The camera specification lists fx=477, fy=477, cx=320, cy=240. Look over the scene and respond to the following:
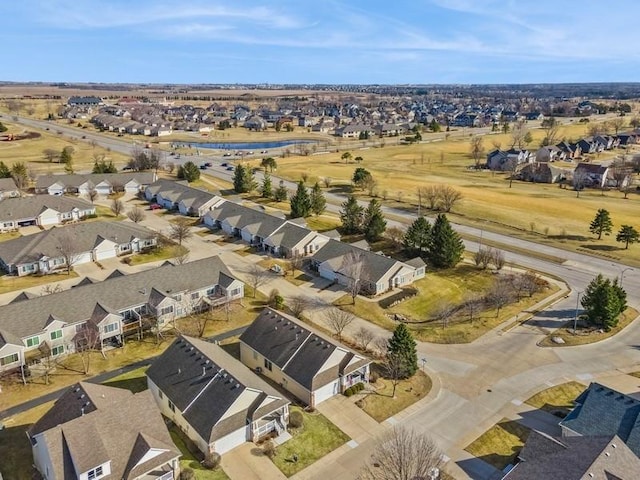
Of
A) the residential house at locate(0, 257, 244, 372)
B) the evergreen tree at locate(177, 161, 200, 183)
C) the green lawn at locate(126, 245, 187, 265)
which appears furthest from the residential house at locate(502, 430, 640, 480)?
the evergreen tree at locate(177, 161, 200, 183)

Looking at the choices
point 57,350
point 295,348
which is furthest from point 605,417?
point 57,350

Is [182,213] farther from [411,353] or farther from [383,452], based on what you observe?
[383,452]

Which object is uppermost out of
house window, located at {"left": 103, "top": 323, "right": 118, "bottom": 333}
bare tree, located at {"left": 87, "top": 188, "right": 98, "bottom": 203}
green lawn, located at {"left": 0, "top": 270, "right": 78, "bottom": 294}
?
bare tree, located at {"left": 87, "top": 188, "right": 98, "bottom": 203}

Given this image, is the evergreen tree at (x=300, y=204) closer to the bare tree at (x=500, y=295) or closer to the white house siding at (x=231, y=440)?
the bare tree at (x=500, y=295)

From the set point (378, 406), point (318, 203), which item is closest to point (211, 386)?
point (378, 406)

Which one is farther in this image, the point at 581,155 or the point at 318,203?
the point at 581,155

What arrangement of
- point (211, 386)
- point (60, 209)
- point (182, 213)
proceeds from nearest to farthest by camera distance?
point (211, 386) → point (60, 209) → point (182, 213)

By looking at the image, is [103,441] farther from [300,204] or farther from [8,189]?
[8,189]

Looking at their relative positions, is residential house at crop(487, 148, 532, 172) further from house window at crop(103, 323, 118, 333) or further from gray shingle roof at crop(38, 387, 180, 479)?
gray shingle roof at crop(38, 387, 180, 479)

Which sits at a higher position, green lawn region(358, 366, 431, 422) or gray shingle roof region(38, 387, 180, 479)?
gray shingle roof region(38, 387, 180, 479)
